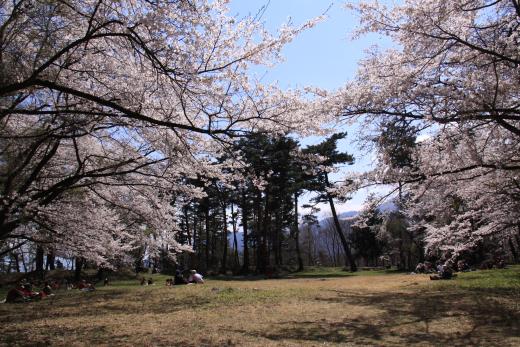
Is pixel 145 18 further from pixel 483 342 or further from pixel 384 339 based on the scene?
pixel 483 342

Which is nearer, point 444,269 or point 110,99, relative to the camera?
point 110,99

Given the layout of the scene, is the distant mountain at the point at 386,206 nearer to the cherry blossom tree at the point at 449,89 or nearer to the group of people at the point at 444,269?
the cherry blossom tree at the point at 449,89

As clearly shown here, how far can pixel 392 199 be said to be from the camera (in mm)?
9570

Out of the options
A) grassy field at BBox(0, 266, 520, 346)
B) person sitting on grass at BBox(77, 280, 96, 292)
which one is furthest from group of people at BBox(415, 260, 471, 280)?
person sitting on grass at BBox(77, 280, 96, 292)

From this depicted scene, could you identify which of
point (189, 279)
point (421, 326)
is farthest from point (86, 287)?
point (421, 326)

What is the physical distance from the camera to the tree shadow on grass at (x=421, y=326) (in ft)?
17.0

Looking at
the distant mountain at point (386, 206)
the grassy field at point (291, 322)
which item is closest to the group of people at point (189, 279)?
the grassy field at point (291, 322)

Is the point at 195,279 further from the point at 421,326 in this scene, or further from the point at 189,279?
the point at 421,326

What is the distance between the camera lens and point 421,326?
19.8ft

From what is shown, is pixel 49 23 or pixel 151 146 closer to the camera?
pixel 49 23

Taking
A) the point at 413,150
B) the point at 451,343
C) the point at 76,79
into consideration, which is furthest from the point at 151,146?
the point at 451,343

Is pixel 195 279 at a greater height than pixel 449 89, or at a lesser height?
lesser

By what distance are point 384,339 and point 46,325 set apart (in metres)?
5.62

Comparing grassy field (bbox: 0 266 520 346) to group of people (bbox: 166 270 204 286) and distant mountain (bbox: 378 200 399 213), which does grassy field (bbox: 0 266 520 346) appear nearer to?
distant mountain (bbox: 378 200 399 213)
